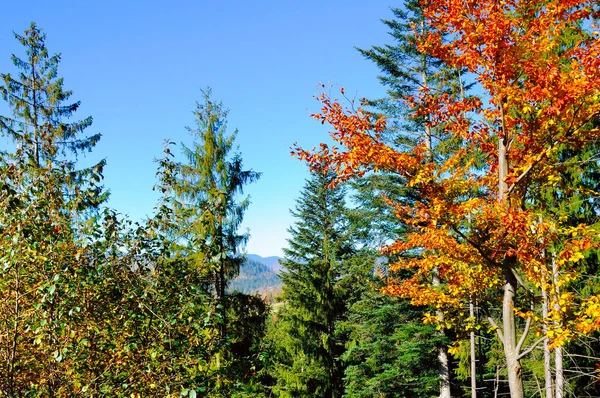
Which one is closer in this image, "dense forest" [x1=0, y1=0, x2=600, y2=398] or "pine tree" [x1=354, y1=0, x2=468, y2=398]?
"dense forest" [x1=0, y1=0, x2=600, y2=398]

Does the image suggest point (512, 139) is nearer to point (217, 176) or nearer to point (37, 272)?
point (37, 272)

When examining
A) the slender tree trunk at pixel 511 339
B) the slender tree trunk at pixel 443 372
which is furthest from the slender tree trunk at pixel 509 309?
the slender tree trunk at pixel 443 372

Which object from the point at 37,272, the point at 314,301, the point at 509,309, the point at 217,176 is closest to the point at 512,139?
the point at 509,309

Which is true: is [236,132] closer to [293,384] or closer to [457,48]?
[457,48]

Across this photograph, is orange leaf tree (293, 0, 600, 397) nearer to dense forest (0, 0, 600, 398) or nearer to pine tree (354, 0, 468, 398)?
dense forest (0, 0, 600, 398)

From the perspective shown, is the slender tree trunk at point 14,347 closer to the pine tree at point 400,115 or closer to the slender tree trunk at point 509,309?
the slender tree trunk at point 509,309

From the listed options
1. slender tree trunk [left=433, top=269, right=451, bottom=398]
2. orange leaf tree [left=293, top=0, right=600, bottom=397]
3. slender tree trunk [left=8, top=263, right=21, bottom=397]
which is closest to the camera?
slender tree trunk [left=8, top=263, right=21, bottom=397]

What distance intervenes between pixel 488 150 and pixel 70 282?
5.53 meters

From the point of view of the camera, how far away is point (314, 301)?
19.2 m

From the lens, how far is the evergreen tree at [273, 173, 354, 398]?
1786 cm

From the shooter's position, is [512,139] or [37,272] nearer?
[37,272]

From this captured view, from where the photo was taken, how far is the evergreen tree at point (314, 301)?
17859 millimetres

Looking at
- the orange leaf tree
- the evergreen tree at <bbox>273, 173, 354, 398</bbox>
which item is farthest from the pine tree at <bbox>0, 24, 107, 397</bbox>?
the evergreen tree at <bbox>273, 173, 354, 398</bbox>

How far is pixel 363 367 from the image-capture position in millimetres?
15273
